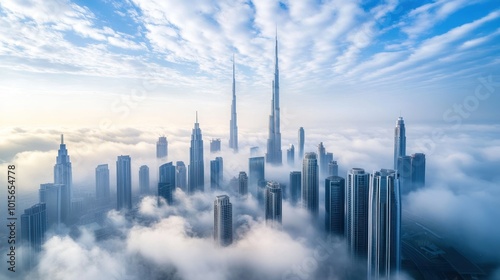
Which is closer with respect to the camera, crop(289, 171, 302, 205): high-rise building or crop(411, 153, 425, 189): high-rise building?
crop(411, 153, 425, 189): high-rise building

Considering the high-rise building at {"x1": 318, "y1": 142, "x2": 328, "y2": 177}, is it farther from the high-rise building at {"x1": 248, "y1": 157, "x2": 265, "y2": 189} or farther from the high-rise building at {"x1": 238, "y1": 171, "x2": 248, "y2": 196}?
the high-rise building at {"x1": 238, "y1": 171, "x2": 248, "y2": 196}

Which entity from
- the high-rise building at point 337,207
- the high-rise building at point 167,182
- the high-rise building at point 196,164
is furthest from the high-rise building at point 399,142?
the high-rise building at point 167,182

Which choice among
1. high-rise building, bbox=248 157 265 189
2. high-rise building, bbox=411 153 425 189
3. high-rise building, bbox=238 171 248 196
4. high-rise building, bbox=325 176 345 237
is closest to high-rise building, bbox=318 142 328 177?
high-rise building, bbox=248 157 265 189

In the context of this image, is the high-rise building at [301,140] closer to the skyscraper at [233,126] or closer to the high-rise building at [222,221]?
the skyscraper at [233,126]

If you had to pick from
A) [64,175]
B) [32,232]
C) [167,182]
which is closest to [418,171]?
[167,182]

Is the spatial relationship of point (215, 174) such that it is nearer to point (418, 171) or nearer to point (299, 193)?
point (299, 193)

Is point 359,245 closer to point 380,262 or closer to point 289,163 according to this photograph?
point 380,262

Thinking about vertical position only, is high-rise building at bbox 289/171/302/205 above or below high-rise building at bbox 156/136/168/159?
below

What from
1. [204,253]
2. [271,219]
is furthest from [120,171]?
[271,219]
